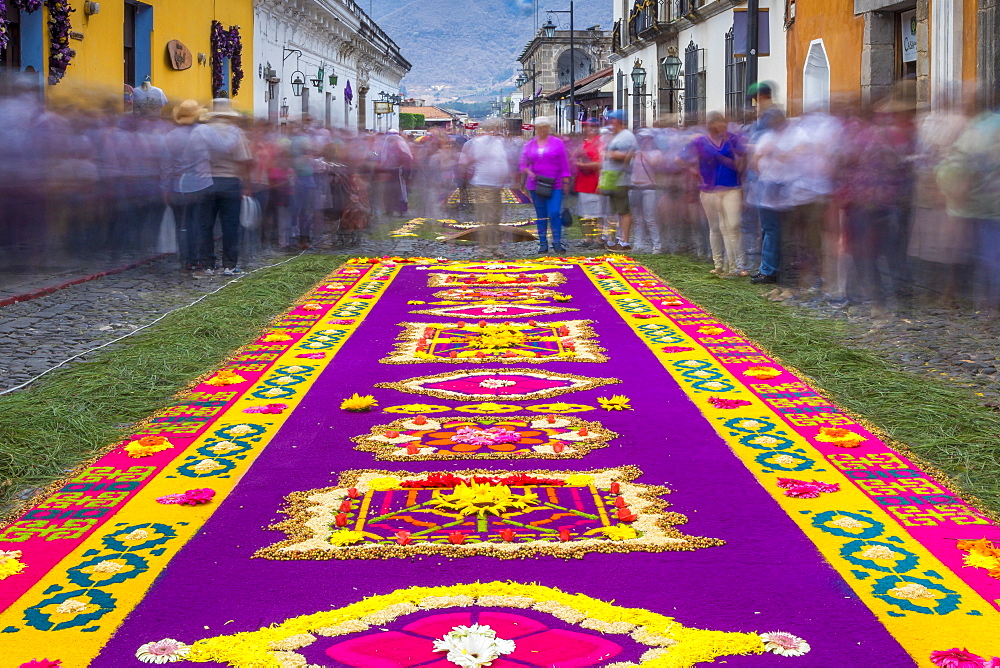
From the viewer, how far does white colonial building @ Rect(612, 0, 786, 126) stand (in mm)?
21312

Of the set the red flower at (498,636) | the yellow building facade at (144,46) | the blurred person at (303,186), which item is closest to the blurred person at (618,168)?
the blurred person at (303,186)

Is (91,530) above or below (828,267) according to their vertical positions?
below

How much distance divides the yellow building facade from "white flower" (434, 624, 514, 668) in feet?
30.0

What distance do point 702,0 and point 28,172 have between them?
901 inches

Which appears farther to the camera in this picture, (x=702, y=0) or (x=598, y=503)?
(x=702, y=0)

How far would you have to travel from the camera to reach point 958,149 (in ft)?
26.6

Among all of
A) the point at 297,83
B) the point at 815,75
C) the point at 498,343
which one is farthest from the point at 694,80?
the point at 498,343

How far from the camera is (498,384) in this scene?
6625 mm

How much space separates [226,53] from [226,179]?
511 inches

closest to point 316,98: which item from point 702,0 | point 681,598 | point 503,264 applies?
point 702,0

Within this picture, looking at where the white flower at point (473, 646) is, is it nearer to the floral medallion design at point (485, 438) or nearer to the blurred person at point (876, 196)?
the floral medallion design at point (485, 438)

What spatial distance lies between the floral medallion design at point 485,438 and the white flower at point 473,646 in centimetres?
191

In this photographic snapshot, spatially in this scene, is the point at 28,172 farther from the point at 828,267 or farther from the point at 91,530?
the point at 828,267

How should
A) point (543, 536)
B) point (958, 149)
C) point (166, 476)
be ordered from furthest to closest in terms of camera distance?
point (958, 149) → point (166, 476) → point (543, 536)
